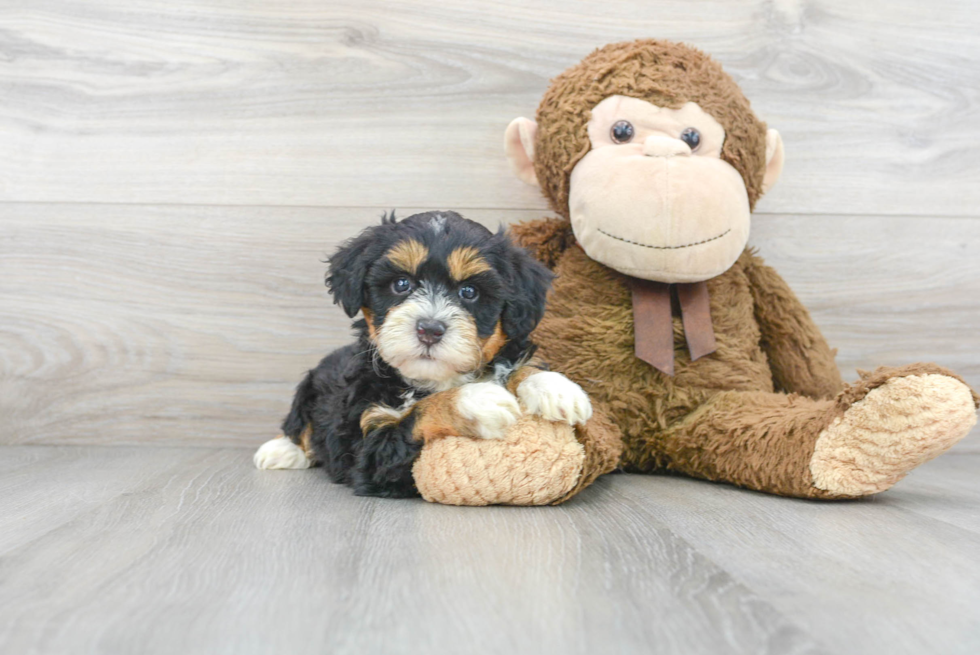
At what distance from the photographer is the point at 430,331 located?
4.04 feet

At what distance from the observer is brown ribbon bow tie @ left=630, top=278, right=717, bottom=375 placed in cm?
159

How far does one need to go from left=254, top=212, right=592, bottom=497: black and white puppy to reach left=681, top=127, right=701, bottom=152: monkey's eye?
0.45 meters

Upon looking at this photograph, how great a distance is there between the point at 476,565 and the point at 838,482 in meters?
0.72

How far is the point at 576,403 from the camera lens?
4.28ft

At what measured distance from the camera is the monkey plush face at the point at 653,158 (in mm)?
1506

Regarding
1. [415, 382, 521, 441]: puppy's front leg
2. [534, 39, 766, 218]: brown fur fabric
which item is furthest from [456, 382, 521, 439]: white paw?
[534, 39, 766, 218]: brown fur fabric

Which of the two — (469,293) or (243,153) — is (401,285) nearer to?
(469,293)

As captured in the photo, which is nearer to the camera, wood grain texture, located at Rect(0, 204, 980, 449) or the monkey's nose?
the monkey's nose

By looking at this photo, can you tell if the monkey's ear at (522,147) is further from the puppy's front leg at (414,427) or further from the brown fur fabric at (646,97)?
the puppy's front leg at (414,427)

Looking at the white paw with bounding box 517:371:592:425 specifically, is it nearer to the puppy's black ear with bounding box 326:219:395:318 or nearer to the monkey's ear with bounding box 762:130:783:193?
the puppy's black ear with bounding box 326:219:395:318

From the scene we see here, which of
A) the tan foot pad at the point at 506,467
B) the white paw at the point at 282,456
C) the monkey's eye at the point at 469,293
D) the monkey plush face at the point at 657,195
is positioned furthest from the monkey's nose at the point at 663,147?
the white paw at the point at 282,456

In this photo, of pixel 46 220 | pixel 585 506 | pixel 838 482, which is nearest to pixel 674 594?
pixel 585 506

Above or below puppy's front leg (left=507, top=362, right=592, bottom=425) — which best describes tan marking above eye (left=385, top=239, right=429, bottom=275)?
above

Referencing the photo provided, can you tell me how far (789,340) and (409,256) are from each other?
950mm
